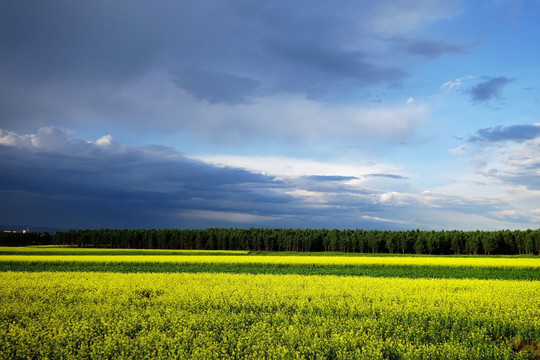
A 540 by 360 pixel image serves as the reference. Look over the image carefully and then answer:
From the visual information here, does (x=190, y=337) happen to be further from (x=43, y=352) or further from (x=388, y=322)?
(x=388, y=322)

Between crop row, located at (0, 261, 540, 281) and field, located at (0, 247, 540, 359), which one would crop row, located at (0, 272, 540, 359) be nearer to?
field, located at (0, 247, 540, 359)

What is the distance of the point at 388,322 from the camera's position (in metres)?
15.2

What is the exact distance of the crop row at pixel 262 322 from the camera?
1217 centimetres

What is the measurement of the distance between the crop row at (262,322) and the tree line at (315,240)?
11549 cm

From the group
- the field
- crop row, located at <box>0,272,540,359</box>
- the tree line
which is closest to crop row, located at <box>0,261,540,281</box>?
the field

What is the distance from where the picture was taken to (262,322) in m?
14.8

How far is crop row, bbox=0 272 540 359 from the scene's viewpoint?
1217 centimetres

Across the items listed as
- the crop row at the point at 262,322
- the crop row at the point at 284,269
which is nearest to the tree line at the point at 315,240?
the crop row at the point at 284,269

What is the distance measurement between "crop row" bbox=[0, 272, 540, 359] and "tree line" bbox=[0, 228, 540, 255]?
115491 millimetres

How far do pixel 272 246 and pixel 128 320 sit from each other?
127 m

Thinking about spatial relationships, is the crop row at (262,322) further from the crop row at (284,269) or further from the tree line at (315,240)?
the tree line at (315,240)

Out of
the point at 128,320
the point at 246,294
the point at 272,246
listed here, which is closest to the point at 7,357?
the point at 128,320

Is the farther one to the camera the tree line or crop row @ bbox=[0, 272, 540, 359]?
the tree line

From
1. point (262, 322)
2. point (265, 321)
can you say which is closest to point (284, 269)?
point (265, 321)
